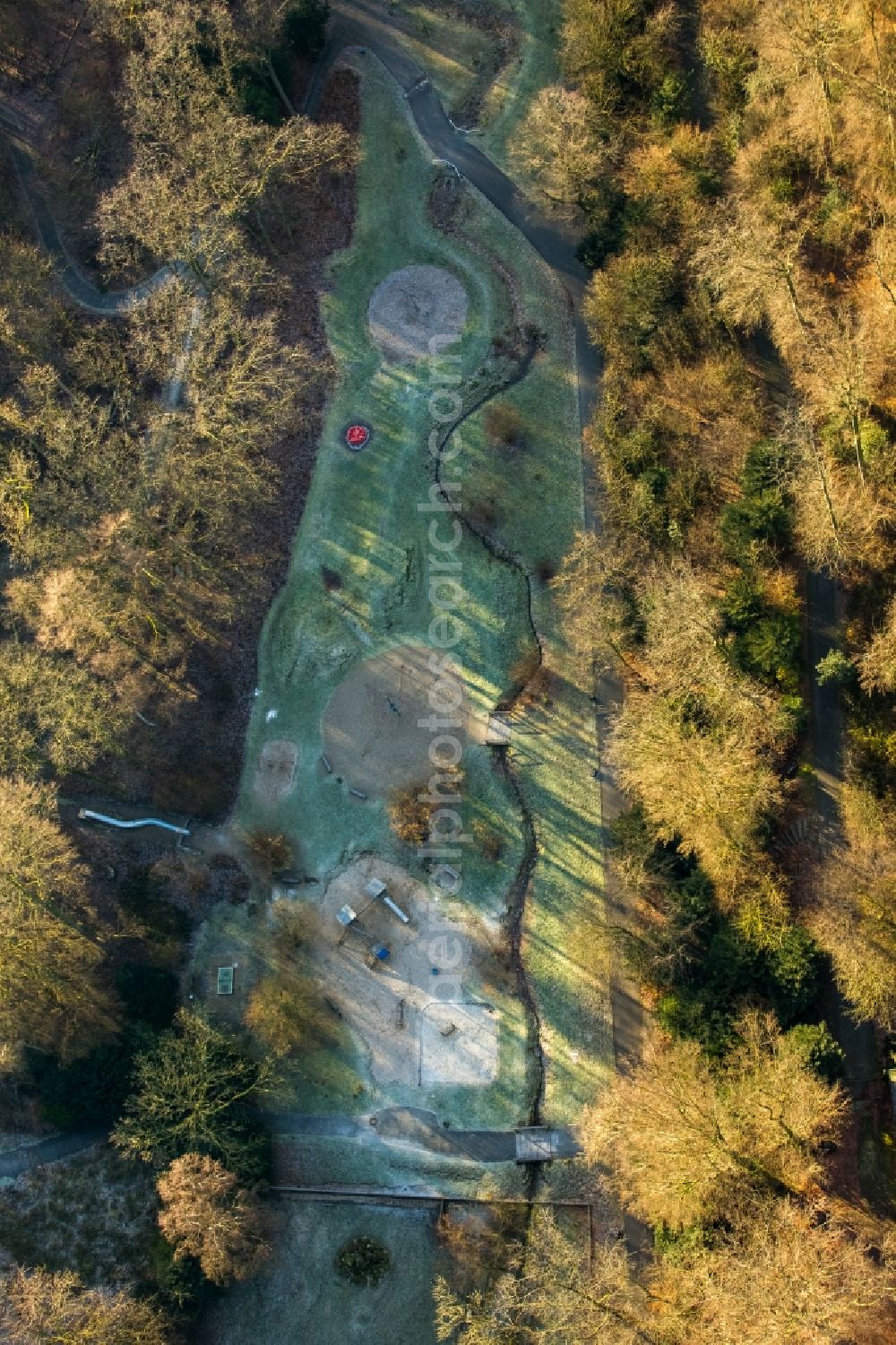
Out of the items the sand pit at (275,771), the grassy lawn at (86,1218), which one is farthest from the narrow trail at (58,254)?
the grassy lawn at (86,1218)

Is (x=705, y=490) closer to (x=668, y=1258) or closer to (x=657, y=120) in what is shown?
(x=657, y=120)

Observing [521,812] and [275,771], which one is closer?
[521,812]

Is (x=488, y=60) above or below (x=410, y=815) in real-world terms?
above

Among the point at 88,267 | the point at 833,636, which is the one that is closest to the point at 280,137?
the point at 88,267

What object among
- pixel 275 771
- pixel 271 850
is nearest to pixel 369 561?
pixel 275 771

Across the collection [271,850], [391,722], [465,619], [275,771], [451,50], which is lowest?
[271,850]

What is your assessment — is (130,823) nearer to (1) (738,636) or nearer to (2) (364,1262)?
(2) (364,1262)

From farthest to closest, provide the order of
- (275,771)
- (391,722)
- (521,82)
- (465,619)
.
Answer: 1. (521,82)
2. (465,619)
3. (275,771)
4. (391,722)
